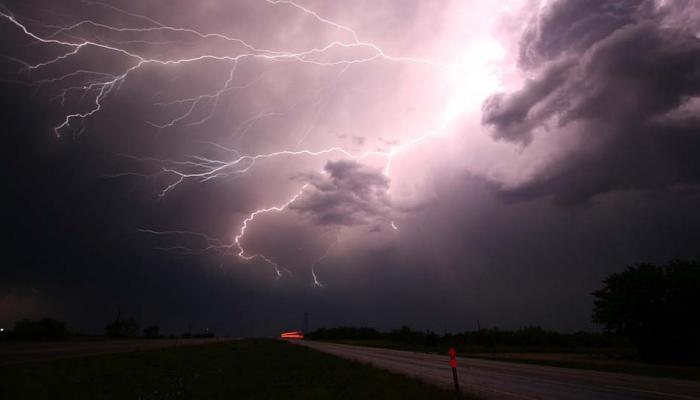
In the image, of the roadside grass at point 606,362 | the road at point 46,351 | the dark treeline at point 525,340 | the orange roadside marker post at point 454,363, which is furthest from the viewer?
the dark treeline at point 525,340

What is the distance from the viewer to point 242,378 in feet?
68.7

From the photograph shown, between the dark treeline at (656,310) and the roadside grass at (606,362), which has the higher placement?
the dark treeline at (656,310)

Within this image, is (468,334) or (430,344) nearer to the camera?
(430,344)

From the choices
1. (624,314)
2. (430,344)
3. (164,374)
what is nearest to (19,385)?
(164,374)

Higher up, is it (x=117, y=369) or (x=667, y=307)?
(x=667, y=307)

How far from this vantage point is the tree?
89.6 ft

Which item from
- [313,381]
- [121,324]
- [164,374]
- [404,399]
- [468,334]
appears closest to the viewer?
[404,399]

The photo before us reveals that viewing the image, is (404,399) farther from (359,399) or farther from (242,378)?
(242,378)

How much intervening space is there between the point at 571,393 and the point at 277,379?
41.6 ft

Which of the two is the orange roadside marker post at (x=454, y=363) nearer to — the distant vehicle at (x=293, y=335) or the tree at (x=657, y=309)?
the tree at (x=657, y=309)

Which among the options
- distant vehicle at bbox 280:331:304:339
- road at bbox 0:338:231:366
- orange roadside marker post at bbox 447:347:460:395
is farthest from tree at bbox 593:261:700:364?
distant vehicle at bbox 280:331:304:339

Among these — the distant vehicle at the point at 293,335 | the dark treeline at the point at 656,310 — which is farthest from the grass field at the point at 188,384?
the distant vehicle at the point at 293,335

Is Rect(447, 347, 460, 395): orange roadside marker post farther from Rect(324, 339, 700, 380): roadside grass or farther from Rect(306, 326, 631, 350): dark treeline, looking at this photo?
Rect(306, 326, 631, 350): dark treeline

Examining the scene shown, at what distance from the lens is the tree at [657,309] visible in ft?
89.6
